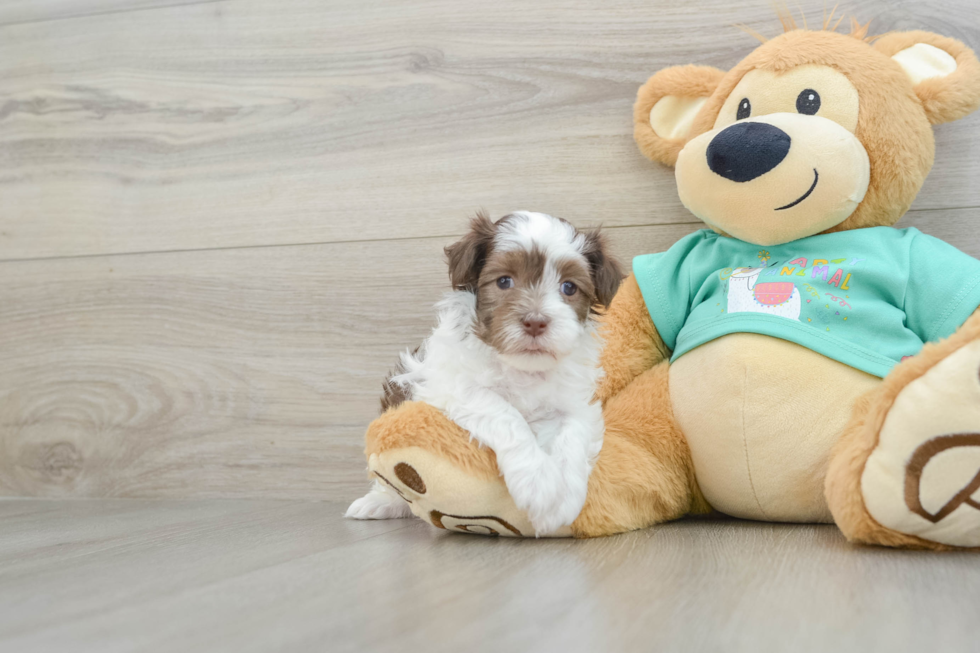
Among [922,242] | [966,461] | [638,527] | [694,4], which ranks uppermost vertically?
[694,4]

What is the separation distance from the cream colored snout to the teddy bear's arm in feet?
0.82

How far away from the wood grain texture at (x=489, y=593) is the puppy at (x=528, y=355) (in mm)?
127

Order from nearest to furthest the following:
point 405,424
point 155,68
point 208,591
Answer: point 208,591 < point 405,424 < point 155,68

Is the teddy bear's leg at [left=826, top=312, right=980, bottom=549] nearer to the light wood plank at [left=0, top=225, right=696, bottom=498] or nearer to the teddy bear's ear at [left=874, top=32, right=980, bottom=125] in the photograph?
the teddy bear's ear at [left=874, top=32, right=980, bottom=125]

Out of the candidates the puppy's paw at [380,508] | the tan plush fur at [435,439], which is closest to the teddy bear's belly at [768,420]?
the tan plush fur at [435,439]

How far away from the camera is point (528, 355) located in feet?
4.07

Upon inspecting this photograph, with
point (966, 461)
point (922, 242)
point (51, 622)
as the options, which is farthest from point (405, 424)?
point (922, 242)

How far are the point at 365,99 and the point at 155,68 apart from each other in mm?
619

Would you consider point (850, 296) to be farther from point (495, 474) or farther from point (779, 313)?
point (495, 474)

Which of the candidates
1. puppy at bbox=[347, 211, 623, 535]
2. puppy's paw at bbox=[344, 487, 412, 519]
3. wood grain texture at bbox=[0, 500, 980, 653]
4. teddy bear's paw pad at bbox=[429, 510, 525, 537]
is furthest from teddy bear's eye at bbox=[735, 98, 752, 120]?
puppy's paw at bbox=[344, 487, 412, 519]

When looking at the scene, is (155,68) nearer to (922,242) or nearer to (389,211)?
(389,211)

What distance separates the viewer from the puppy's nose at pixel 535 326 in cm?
121

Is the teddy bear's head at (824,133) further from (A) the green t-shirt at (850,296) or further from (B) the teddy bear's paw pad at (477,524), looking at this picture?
(B) the teddy bear's paw pad at (477,524)

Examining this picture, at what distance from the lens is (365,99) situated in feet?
6.33
